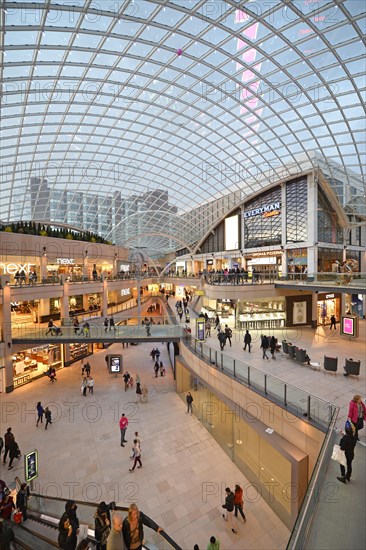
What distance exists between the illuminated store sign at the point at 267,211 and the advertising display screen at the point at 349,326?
21457mm

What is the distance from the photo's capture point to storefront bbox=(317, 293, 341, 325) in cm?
2722

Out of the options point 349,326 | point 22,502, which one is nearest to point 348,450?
point 22,502

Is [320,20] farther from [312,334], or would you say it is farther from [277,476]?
[277,476]

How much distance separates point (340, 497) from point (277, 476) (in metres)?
5.54

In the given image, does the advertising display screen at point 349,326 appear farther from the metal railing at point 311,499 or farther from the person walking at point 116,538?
the person walking at point 116,538

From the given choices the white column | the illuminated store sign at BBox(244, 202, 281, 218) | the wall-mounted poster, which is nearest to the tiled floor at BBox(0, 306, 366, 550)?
the wall-mounted poster

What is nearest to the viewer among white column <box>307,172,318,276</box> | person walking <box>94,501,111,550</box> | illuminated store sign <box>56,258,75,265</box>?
person walking <box>94,501,111,550</box>

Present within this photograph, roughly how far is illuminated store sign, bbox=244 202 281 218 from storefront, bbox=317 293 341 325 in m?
13.8

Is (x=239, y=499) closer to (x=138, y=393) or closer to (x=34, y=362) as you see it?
(x=138, y=393)

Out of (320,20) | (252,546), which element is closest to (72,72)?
(320,20)

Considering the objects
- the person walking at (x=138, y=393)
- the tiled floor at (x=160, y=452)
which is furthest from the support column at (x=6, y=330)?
the person walking at (x=138, y=393)

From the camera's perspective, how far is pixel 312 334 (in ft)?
75.4

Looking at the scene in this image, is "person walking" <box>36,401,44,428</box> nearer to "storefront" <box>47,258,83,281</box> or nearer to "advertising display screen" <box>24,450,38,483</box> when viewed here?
"advertising display screen" <box>24,450,38,483</box>

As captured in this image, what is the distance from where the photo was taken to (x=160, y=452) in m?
14.0
